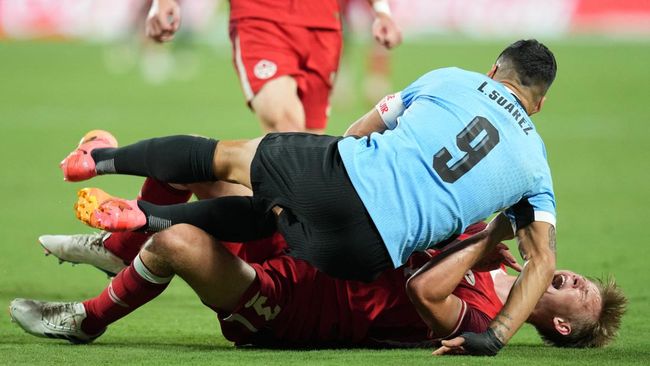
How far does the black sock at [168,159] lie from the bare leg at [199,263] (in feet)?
0.92

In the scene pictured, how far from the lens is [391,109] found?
5430mm

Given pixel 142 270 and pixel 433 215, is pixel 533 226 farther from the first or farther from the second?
pixel 142 270

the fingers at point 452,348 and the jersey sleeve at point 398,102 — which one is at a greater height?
the jersey sleeve at point 398,102

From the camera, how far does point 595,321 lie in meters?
5.51

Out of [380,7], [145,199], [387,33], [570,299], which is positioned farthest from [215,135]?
[570,299]

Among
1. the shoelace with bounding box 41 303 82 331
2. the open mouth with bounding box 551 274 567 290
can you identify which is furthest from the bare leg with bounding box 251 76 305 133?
the shoelace with bounding box 41 303 82 331

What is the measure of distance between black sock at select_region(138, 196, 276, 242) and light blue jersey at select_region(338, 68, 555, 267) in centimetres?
47

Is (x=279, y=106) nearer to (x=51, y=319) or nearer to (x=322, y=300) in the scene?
(x=322, y=300)

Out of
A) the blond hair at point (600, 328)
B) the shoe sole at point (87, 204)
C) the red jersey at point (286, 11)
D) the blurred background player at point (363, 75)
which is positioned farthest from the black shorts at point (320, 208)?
the blurred background player at point (363, 75)

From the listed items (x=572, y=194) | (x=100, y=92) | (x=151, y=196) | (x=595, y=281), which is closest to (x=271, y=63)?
(x=151, y=196)

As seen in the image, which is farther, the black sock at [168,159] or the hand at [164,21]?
the hand at [164,21]

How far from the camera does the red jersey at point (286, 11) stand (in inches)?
306

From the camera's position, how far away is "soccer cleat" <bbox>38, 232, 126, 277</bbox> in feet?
19.4

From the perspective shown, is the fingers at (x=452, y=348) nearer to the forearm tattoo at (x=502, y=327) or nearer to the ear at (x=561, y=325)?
the forearm tattoo at (x=502, y=327)
